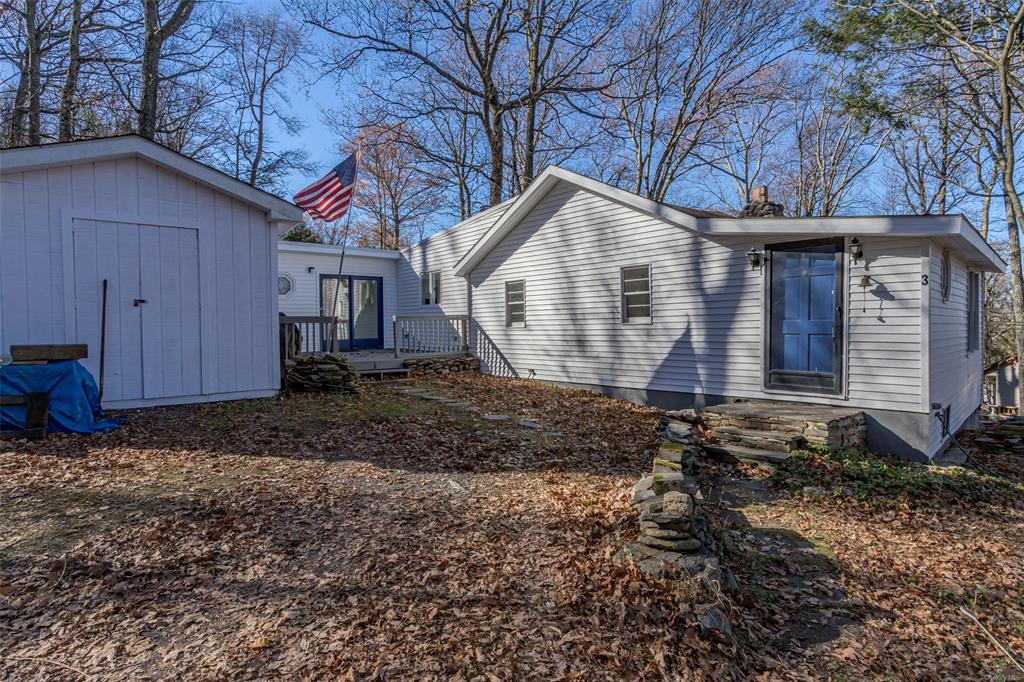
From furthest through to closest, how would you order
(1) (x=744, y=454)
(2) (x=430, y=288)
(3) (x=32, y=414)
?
(2) (x=430, y=288) < (1) (x=744, y=454) < (3) (x=32, y=414)

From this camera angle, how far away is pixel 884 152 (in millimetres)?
20094

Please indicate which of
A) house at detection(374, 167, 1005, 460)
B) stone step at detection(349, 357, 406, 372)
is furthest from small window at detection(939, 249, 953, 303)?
stone step at detection(349, 357, 406, 372)

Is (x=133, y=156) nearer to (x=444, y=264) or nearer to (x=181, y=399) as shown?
(x=181, y=399)

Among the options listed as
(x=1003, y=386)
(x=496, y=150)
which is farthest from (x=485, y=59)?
→ (x=1003, y=386)

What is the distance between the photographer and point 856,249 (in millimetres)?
7348

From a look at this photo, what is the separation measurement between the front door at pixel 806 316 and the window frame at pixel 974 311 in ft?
14.3

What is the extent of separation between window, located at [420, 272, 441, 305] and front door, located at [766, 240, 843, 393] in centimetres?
918

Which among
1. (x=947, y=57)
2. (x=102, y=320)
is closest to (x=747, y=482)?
(x=102, y=320)

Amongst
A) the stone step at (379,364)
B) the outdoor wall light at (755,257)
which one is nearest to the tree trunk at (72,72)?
the stone step at (379,364)

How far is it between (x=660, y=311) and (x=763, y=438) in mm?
3421

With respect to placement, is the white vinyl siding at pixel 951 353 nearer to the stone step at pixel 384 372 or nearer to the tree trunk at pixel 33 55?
the stone step at pixel 384 372

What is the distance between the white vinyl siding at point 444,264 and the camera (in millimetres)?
14133

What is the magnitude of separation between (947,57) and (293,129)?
1893 centimetres

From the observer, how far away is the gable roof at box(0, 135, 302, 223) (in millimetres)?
6551
